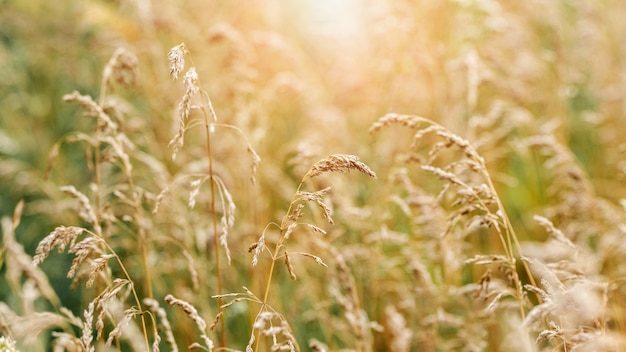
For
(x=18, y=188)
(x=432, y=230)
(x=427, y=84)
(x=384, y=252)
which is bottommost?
(x=384, y=252)

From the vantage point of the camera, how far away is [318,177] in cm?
253

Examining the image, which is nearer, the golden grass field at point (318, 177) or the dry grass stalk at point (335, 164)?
the dry grass stalk at point (335, 164)

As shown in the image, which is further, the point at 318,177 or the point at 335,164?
the point at 318,177

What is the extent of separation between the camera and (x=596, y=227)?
2.47m

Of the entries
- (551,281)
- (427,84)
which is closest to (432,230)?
(551,281)

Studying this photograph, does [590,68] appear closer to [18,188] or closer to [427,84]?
[427,84]

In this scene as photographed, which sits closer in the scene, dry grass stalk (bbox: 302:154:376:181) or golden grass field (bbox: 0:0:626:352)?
dry grass stalk (bbox: 302:154:376:181)

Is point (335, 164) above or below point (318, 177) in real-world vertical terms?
above

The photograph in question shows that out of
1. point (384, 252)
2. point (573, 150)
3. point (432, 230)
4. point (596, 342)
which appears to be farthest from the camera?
point (573, 150)

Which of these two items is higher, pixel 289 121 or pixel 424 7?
pixel 424 7

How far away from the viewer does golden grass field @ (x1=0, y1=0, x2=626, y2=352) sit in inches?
69.9

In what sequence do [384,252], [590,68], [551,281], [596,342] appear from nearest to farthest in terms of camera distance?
[596,342] → [551,281] → [384,252] → [590,68]

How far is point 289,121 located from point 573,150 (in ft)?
5.53

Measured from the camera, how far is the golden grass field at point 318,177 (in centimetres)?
178
